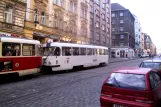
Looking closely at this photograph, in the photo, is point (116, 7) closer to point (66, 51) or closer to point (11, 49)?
point (66, 51)

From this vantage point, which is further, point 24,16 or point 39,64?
point 24,16

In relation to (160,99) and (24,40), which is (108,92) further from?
(24,40)

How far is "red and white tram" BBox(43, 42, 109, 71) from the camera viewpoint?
1645cm

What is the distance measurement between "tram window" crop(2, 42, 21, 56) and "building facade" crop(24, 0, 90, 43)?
10986mm

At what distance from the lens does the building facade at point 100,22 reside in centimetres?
4517

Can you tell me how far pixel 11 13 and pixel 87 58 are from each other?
10.3 metres

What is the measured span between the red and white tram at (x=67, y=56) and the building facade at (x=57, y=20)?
7557mm

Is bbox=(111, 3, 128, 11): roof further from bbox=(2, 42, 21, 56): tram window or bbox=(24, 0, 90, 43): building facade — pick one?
bbox=(2, 42, 21, 56): tram window

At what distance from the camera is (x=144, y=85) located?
16.9ft

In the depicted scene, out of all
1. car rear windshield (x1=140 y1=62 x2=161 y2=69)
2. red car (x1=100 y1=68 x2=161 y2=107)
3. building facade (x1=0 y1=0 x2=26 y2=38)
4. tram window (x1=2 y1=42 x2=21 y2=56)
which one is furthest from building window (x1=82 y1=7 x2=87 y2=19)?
red car (x1=100 y1=68 x2=161 y2=107)

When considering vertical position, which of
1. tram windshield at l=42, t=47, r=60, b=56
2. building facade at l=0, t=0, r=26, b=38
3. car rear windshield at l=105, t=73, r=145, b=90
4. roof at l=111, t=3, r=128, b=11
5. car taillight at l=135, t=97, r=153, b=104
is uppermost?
roof at l=111, t=3, r=128, b=11

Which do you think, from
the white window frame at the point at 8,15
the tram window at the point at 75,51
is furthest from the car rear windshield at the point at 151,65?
the white window frame at the point at 8,15

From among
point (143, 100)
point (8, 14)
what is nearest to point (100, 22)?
point (8, 14)

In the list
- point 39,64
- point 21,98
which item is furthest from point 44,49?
point 21,98
